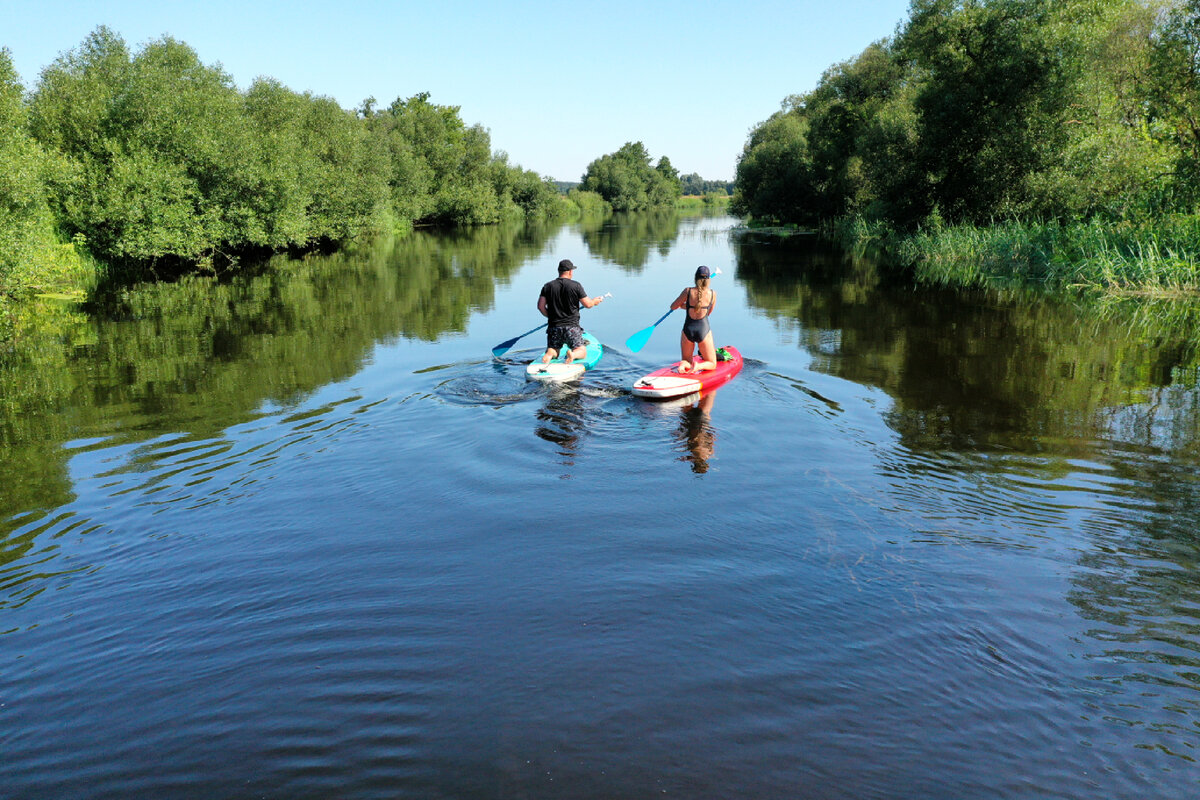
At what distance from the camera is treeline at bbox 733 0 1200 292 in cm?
2034

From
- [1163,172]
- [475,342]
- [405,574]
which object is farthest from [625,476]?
[1163,172]

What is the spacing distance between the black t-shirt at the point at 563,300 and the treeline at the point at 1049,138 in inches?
577

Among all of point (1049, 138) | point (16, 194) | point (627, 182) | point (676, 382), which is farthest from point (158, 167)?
point (627, 182)

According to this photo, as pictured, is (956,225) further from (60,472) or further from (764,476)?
(60,472)

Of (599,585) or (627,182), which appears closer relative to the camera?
(599,585)

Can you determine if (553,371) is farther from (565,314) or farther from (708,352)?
(708,352)

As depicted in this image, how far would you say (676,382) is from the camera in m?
10.1

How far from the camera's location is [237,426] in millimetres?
9109

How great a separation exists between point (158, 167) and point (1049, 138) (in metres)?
31.2

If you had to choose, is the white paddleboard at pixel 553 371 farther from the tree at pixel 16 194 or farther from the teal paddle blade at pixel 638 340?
the tree at pixel 16 194

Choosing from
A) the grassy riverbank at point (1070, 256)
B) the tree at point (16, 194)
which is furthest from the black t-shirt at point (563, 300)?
the grassy riverbank at point (1070, 256)

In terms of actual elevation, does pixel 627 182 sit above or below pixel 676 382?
above

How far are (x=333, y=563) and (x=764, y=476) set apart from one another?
13.3 ft

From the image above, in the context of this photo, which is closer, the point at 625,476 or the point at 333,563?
the point at 333,563
